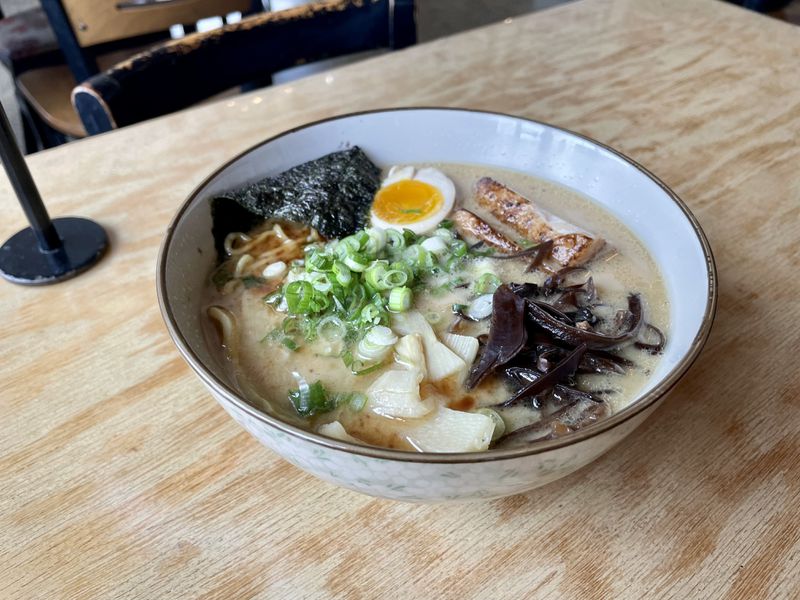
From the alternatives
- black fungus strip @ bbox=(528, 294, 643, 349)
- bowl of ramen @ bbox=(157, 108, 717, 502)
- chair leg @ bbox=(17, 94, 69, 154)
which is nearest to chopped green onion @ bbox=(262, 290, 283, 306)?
bowl of ramen @ bbox=(157, 108, 717, 502)

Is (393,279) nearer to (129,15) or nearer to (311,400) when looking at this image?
(311,400)

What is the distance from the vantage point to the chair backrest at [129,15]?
2.32m

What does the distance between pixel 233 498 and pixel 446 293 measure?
0.53m

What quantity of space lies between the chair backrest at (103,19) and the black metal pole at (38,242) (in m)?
1.22

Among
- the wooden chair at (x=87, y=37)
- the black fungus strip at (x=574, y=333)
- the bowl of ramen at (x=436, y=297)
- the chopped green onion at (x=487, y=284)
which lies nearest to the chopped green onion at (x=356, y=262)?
the bowl of ramen at (x=436, y=297)

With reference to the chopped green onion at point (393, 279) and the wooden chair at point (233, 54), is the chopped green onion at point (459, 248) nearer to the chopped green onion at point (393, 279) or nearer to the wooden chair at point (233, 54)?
the chopped green onion at point (393, 279)

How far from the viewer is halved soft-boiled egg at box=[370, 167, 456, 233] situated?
1401mm

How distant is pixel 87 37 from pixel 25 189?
1369mm

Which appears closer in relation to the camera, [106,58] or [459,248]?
[459,248]

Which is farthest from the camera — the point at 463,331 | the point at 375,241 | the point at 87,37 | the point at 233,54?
the point at 87,37

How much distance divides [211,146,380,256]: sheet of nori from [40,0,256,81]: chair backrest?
151cm

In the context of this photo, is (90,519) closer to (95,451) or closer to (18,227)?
(95,451)

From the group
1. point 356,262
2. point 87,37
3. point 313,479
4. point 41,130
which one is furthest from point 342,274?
point 41,130

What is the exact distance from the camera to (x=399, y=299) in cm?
114
